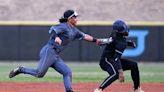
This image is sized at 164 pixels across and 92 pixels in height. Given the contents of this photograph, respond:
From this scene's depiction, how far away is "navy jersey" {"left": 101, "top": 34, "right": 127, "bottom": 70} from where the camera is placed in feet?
39.0

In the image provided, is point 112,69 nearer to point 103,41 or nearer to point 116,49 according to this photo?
point 116,49

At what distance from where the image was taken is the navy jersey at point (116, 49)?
11891 mm

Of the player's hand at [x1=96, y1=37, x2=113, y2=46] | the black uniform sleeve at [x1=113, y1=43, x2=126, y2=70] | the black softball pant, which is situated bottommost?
the black softball pant

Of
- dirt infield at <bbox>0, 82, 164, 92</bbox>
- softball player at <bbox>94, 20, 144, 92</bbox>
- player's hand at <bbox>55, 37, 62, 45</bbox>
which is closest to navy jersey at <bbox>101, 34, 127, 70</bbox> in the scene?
softball player at <bbox>94, 20, 144, 92</bbox>

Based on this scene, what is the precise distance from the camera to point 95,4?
3008 centimetres

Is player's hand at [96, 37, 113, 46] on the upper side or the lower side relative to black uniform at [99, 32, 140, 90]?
upper

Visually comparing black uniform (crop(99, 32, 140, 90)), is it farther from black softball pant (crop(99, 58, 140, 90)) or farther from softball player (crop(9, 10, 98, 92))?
softball player (crop(9, 10, 98, 92))

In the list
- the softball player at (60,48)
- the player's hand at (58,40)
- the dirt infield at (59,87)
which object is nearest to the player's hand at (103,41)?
the softball player at (60,48)

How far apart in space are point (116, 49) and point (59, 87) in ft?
8.50

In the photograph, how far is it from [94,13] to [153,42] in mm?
4404

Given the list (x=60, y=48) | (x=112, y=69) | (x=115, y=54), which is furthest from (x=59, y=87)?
(x=60, y=48)

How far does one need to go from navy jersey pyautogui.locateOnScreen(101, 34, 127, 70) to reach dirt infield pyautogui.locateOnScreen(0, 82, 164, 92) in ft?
4.93

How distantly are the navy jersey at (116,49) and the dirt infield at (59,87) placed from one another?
1504 millimetres

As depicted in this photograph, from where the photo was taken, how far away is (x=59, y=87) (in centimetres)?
1409
